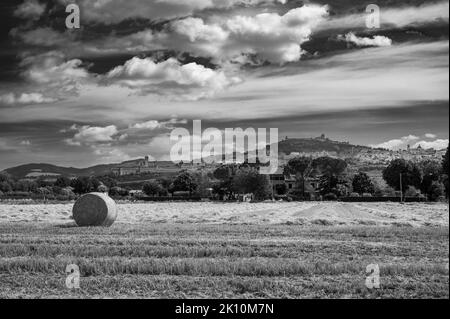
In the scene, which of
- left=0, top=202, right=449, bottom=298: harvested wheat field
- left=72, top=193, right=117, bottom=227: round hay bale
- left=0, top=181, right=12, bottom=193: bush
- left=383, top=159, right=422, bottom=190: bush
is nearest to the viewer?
left=0, top=202, right=449, bottom=298: harvested wheat field

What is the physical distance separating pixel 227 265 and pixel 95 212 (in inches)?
607

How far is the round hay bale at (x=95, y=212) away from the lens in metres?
26.5

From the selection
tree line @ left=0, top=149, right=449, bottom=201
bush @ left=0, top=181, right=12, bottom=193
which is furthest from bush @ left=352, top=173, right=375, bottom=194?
bush @ left=0, top=181, right=12, bottom=193

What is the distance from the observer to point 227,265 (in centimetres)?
1255

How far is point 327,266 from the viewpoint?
Result: 12.3 metres

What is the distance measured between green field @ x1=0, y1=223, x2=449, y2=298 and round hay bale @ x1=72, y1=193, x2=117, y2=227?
7.28 metres

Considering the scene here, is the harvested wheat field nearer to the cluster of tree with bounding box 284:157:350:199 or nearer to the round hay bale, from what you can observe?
the round hay bale

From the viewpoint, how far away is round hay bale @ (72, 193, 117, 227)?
2647cm

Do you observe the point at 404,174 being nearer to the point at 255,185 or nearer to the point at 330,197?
the point at 330,197

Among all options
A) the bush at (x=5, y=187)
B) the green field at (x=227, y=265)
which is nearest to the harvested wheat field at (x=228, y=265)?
the green field at (x=227, y=265)

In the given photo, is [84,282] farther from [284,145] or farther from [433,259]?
[284,145]

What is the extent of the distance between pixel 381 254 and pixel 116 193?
88738 mm
